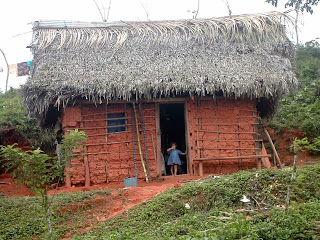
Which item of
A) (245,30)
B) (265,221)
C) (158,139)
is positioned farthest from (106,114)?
(265,221)

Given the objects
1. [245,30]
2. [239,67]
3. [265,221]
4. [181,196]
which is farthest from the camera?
[245,30]

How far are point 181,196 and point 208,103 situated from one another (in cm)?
385

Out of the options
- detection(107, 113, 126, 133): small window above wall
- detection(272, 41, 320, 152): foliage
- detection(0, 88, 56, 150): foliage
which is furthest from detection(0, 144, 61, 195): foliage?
detection(0, 88, 56, 150): foliage

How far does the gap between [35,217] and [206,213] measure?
9.79 feet

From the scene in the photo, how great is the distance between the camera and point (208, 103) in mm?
10156

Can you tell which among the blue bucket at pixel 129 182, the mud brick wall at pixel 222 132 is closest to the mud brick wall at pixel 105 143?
the blue bucket at pixel 129 182

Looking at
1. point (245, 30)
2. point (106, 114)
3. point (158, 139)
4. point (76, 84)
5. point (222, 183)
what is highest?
point (245, 30)

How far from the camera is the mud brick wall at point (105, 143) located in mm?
9586

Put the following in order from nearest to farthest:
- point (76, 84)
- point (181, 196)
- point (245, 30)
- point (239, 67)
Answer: point (181, 196) → point (76, 84) → point (239, 67) → point (245, 30)

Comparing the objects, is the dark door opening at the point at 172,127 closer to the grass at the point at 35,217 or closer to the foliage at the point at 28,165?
the grass at the point at 35,217

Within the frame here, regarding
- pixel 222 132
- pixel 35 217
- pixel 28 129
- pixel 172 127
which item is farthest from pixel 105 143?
pixel 28 129

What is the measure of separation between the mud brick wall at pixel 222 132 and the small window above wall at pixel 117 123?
169cm

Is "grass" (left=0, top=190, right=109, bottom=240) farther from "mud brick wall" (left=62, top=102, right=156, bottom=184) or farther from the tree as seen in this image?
"mud brick wall" (left=62, top=102, right=156, bottom=184)

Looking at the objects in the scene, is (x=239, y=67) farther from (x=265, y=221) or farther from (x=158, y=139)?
(x=265, y=221)
